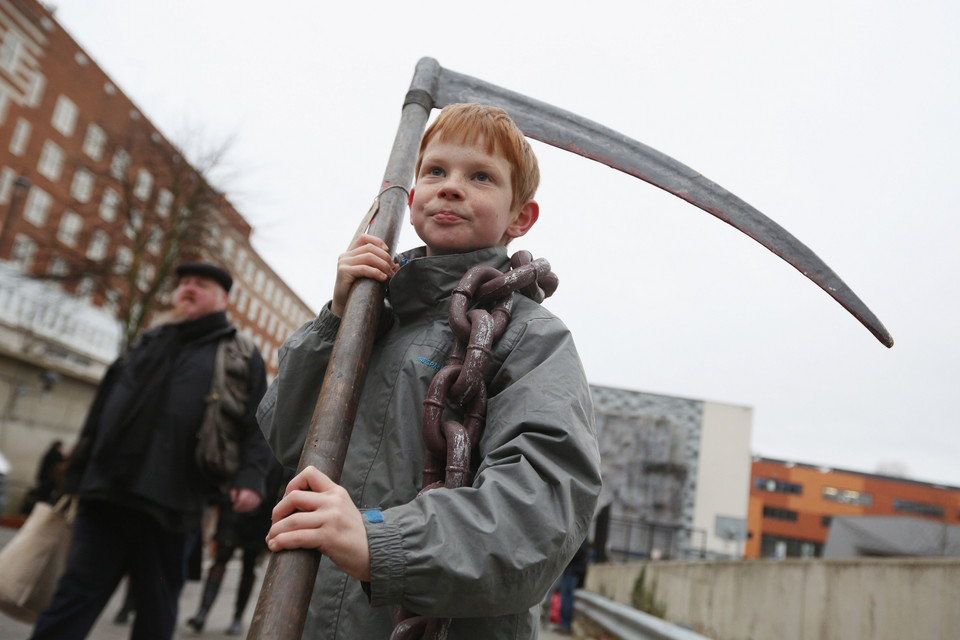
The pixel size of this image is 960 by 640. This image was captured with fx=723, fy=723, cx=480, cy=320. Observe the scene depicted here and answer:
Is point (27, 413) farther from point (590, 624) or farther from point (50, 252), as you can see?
point (590, 624)

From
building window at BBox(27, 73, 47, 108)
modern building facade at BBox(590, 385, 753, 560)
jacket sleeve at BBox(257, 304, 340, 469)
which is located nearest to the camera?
jacket sleeve at BBox(257, 304, 340, 469)

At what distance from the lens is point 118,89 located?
37.2 meters

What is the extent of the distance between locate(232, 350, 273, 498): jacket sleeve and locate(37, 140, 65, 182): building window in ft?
118

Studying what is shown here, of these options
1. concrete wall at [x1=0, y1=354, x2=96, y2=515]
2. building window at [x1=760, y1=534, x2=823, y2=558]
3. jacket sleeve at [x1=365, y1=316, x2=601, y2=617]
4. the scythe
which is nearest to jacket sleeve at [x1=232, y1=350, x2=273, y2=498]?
the scythe

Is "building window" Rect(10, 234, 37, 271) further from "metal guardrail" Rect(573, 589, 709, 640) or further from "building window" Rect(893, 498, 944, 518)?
"building window" Rect(893, 498, 944, 518)

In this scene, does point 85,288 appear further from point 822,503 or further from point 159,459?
point 822,503

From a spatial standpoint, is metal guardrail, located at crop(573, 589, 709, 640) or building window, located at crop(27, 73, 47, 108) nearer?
metal guardrail, located at crop(573, 589, 709, 640)

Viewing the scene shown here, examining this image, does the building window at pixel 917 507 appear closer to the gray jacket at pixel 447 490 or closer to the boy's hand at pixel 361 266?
the gray jacket at pixel 447 490

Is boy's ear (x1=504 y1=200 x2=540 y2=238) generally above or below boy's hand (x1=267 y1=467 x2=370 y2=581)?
above

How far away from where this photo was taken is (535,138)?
222 cm

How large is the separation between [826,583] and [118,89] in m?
41.4

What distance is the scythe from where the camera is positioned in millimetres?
1556

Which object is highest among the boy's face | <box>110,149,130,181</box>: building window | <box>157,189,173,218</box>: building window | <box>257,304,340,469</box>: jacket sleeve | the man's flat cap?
<box>110,149,130,181</box>: building window

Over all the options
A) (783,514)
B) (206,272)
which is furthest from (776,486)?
(206,272)
